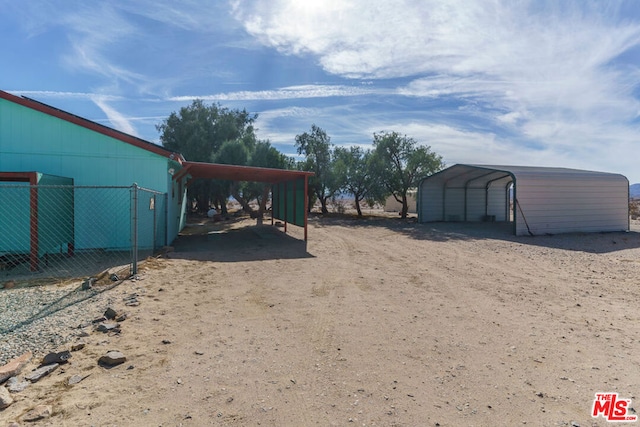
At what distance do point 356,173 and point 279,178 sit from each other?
37.6 feet

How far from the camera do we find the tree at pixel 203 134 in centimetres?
2330

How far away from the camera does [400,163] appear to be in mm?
24547

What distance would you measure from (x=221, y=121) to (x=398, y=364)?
23.7 meters

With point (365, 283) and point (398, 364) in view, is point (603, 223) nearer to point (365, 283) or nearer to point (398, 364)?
point (365, 283)

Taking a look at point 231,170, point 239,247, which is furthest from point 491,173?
point 239,247

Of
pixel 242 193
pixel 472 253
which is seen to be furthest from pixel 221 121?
pixel 472 253

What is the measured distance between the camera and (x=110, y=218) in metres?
9.50

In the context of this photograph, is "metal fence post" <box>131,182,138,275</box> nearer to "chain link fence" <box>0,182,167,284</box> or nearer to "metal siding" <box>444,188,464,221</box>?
"chain link fence" <box>0,182,167,284</box>

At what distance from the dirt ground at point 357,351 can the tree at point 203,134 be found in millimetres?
17200

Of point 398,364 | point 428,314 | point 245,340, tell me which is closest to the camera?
point 398,364

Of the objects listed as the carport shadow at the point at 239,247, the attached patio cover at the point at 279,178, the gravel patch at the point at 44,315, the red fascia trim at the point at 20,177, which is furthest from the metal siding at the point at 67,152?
the gravel patch at the point at 44,315

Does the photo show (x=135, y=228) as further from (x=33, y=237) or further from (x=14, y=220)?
(x=14, y=220)

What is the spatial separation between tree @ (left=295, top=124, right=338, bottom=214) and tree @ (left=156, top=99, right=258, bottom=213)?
486cm

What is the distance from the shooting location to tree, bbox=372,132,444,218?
76.8 feet
